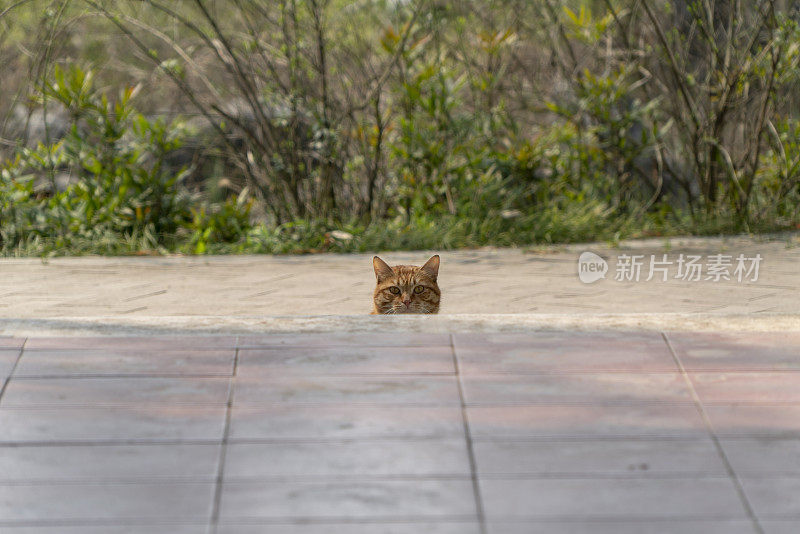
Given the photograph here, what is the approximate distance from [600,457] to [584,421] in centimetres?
15

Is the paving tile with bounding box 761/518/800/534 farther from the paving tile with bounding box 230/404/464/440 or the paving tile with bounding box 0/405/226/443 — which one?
the paving tile with bounding box 0/405/226/443

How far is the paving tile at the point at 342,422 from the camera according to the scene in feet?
6.98

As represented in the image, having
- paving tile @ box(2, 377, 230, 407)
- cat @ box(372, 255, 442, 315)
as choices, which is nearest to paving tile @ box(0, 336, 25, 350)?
paving tile @ box(2, 377, 230, 407)

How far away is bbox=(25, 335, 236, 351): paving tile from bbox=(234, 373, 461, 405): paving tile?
215mm

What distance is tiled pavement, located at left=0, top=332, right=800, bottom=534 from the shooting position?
1.87 metres

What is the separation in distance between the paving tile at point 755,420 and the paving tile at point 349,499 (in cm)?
64

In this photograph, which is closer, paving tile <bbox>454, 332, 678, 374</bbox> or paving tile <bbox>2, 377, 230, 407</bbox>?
paving tile <bbox>2, 377, 230, 407</bbox>

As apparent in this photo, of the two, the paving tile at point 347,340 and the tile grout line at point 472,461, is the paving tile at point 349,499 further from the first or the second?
the paving tile at point 347,340

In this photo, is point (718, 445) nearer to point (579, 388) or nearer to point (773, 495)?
point (773, 495)

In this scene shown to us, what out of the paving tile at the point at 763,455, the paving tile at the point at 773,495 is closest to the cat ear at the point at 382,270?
the paving tile at the point at 763,455

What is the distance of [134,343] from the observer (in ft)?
8.38

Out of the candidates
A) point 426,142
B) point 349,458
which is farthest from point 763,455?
point 426,142

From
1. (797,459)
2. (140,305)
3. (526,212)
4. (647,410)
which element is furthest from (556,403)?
(526,212)

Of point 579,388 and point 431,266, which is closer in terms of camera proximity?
point 579,388
